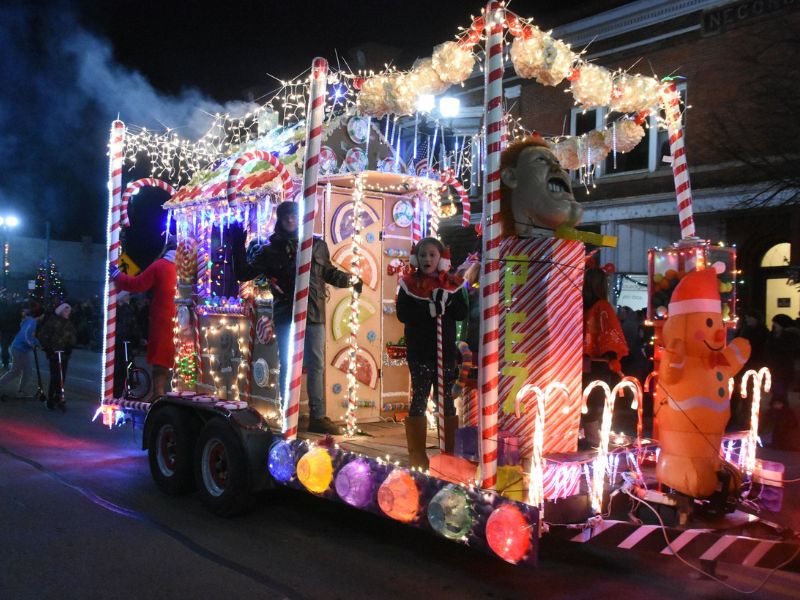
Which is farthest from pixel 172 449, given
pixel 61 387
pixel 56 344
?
pixel 56 344

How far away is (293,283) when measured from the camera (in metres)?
6.27

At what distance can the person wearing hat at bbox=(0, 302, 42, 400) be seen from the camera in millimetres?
12617

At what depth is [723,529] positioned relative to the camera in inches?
179

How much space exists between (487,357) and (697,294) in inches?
63.9

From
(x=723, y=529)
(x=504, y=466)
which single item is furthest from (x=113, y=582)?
(x=723, y=529)

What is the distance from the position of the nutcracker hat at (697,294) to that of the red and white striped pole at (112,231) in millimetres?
5177

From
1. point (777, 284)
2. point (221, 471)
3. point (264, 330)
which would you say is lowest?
point (221, 471)

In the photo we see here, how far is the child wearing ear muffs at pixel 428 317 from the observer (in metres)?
5.56

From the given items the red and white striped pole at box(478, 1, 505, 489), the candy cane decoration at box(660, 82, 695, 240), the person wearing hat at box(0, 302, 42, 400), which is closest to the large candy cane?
the red and white striped pole at box(478, 1, 505, 489)

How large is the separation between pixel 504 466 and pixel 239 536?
88.7 inches

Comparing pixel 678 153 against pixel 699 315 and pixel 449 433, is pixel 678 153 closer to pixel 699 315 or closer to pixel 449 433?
pixel 699 315

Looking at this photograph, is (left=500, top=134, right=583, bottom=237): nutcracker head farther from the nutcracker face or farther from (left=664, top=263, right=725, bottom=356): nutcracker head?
(left=664, top=263, right=725, bottom=356): nutcracker head

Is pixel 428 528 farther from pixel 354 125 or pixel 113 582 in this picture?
pixel 354 125

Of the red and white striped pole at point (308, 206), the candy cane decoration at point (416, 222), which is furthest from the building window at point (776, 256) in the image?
the red and white striped pole at point (308, 206)
